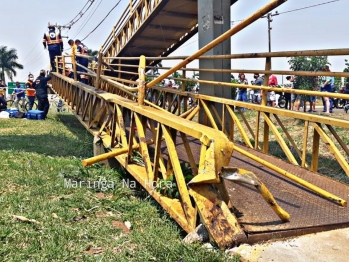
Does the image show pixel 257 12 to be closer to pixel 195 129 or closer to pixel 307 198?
pixel 195 129

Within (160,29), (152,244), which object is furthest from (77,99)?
(152,244)

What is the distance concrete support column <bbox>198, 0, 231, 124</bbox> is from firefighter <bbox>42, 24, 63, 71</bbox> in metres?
7.42

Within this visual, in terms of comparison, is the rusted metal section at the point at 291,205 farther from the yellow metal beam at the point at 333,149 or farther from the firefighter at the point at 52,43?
the firefighter at the point at 52,43

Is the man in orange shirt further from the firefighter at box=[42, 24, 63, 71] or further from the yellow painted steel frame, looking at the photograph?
the yellow painted steel frame

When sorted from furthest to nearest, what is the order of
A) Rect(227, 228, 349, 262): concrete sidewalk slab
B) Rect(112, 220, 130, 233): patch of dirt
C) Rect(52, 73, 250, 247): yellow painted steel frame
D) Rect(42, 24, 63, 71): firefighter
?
1. Rect(42, 24, 63, 71): firefighter
2. Rect(112, 220, 130, 233): patch of dirt
3. Rect(52, 73, 250, 247): yellow painted steel frame
4. Rect(227, 228, 349, 262): concrete sidewalk slab

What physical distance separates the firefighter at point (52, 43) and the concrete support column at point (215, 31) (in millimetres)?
7420

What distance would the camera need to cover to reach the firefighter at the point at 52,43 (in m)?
13.1

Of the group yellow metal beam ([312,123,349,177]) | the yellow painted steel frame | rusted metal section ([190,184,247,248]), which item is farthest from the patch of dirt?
yellow metal beam ([312,123,349,177])

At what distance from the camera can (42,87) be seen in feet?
43.2

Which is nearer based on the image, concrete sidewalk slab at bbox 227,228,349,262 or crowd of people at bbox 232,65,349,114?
concrete sidewalk slab at bbox 227,228,349,262

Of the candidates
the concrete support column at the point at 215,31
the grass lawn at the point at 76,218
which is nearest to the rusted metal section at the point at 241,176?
the grass lawn at the point at 76,218

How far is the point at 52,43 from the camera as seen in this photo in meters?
13.1

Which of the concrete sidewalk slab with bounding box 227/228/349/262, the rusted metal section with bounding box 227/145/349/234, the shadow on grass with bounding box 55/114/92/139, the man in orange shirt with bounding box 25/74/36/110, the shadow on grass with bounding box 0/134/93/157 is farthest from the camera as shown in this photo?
the man in orange shirt with bounding box 25/74/36/110

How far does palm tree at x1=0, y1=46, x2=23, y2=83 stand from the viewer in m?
59.1
